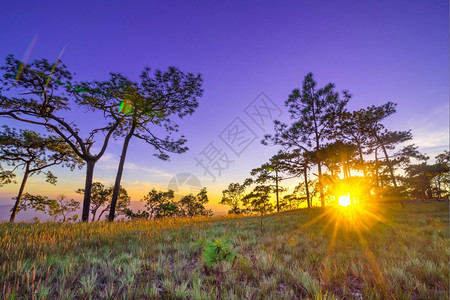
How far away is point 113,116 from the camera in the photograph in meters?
13.2

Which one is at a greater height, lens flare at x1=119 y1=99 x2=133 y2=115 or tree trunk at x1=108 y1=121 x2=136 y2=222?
lens flare at x1=119 y1=99 x2=133 y2=115

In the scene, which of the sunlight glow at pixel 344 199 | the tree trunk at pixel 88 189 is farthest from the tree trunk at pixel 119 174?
the sunlight glow at pixel 344 199

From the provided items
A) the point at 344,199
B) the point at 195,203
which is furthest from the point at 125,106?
the point at 195,203

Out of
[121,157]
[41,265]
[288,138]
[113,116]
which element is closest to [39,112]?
[113,116]

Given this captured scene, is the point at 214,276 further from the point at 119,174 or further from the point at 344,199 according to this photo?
the point at 344,199

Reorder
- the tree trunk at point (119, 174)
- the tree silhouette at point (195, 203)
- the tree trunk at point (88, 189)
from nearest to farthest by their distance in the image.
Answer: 1. the tree trunk at point (88, 189)
2. the tree trunk at point (119, 174)
3. the tree silhouette at point (195, 203)

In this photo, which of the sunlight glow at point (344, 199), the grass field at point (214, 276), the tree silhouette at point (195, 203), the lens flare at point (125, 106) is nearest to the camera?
the grass field at point (214, 276)

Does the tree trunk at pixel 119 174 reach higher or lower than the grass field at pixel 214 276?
higher

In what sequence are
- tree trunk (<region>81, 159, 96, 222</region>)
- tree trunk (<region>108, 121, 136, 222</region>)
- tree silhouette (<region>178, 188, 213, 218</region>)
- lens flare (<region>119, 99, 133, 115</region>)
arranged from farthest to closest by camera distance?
tree silhouette (<region>178, 188, 213, 218</region>)
lens flare (<region>119, 99, 133, 115</region>)
tree trunk (<region>108, 121, 136, 222</region>)
tree trunk (<region>81, 159, 96, 222</region>)

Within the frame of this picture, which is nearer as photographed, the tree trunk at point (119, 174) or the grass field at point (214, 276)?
the grass field at point (214, 276)

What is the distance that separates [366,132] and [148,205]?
43.4 meters

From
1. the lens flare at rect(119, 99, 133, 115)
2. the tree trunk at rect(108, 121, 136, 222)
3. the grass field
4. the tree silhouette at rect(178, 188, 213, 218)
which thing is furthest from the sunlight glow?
the tree silhouette at rect(178, 188, 213, 218)

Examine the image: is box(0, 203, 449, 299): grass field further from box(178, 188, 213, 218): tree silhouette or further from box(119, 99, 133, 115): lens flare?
A: box(178, 188, 213, 218): tree silhouette

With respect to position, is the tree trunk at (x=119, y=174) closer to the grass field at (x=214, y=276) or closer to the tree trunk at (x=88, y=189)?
the tree trunk at (x=88, y=189)
